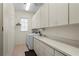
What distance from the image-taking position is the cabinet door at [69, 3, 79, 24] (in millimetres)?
1606

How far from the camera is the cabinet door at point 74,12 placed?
1.61m

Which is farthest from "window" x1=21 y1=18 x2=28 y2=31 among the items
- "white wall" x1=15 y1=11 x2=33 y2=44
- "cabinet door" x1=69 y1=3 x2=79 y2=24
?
"cabinet door" x1=69 y1=3 x2=79 y2=24

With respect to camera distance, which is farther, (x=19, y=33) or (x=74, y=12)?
(x=19, y=33)

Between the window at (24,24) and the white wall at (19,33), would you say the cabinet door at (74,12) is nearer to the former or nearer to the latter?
the white wall at (19,33)

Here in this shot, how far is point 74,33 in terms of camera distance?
2.19 meters

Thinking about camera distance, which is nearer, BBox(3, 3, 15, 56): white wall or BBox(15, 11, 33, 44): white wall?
BBox(3, 3, 15, 56): white wall

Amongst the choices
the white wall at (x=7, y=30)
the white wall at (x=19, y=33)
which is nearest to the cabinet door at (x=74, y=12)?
the white wall at (x=7, y=30)

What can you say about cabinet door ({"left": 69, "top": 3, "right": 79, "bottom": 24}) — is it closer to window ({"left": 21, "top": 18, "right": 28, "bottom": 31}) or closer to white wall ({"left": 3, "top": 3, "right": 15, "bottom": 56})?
white wall ({"left": 3, "top": 3, "right": 15, "bottom": 56})

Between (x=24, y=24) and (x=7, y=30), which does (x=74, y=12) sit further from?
(x=24, y=24)

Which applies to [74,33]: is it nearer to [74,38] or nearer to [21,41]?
[74,38]

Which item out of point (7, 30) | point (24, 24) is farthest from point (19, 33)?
point (7, 30)

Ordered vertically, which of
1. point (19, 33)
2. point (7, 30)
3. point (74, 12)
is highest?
point (74, 12)

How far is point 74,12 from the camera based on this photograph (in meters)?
1.68

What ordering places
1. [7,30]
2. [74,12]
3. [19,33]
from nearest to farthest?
1. [74,12]
2. [7,30]
3. [19,33]
